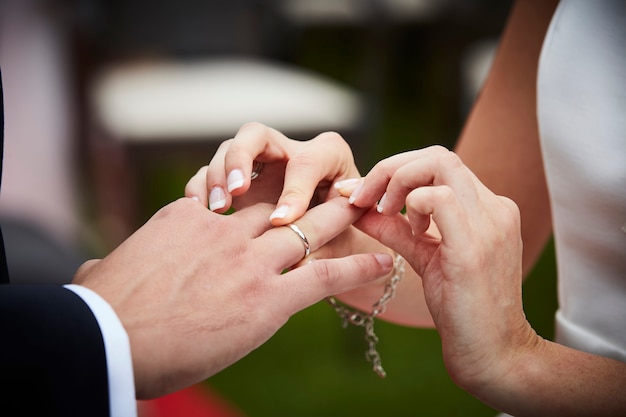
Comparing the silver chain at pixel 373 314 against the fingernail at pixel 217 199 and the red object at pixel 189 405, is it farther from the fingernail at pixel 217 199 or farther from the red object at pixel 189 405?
the red object at pixel 189 405

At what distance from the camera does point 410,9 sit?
133 inches

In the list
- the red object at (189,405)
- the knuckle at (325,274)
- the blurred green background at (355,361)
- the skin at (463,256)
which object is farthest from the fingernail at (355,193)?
the blurred green background at (355,361)

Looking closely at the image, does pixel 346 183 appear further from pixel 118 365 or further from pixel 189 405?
pixel 189 405

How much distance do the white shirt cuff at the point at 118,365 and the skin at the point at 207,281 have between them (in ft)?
0.05

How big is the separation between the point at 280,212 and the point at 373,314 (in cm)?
25

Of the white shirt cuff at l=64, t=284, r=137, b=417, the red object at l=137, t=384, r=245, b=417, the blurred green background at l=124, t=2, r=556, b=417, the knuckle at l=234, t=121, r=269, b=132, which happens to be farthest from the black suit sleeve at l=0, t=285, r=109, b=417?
the blurred green background at l=124, t=2, r=556, b=417

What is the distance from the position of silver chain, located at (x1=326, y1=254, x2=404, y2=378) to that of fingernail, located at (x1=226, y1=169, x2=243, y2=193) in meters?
0.23

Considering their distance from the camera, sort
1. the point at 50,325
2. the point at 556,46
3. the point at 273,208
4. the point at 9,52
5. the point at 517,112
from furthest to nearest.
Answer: the point at 9,52 → the point at 517,112 → the point at 556,46 → the point at 273,208 → the point at 50,325

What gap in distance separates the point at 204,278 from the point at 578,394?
1.51 feet

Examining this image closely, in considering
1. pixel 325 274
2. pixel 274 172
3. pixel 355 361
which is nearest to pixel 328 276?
pixel 325 274

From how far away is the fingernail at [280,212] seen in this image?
2.81ft

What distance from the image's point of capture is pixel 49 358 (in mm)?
643

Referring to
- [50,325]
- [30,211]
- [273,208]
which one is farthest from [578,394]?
[30,211]

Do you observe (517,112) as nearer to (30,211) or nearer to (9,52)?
(30,211)
